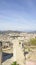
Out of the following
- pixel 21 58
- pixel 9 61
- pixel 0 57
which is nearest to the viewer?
pixel 21 58

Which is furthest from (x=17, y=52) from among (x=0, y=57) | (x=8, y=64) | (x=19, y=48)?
(x=0, y=57)

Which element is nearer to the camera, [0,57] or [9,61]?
[9,61]

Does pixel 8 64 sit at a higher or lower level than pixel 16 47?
lower

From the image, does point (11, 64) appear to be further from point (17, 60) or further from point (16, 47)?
point (16, 47)

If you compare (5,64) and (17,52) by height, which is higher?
(17,52)

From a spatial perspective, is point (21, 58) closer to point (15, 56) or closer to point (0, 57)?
point (15, 56)

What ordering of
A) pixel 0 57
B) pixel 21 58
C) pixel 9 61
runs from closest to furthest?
pixel 21 58, pixel 9 61, pixel 0 57

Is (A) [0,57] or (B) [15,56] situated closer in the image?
(B) [15,56]

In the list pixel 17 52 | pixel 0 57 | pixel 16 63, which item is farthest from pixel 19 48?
pixel 0 57
